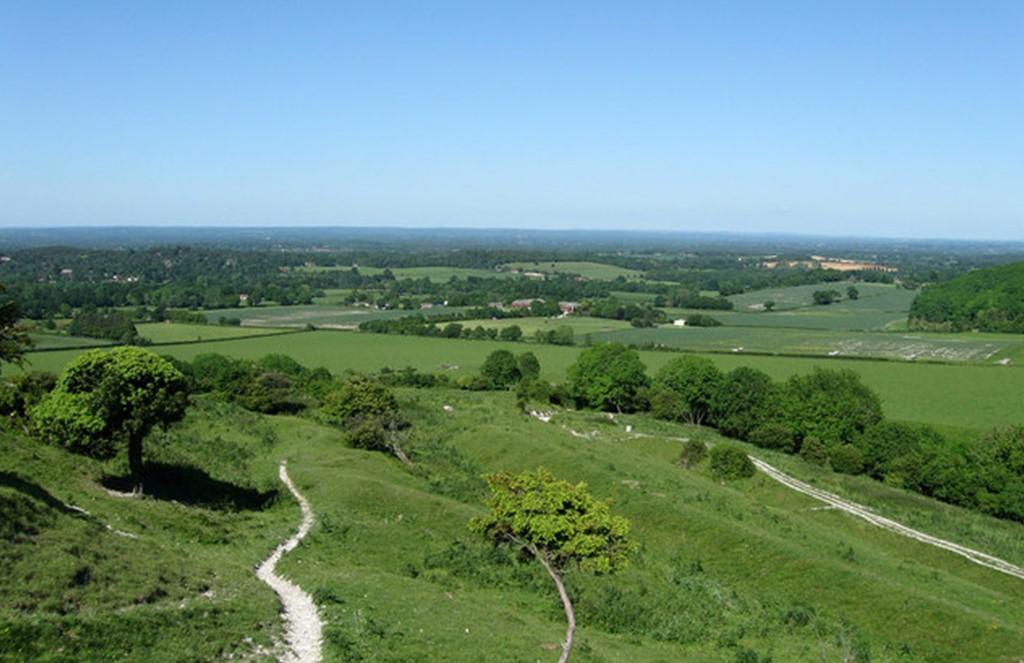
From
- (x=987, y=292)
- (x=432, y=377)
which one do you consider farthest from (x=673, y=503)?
(x=987, y=292)

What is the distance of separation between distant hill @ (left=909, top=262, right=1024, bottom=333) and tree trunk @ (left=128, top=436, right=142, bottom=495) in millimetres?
156715

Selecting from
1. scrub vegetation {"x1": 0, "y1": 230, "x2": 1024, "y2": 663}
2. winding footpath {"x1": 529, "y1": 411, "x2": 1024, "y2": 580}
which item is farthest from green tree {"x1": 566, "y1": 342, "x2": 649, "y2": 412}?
winding footpath {"x1": 529, "y1": 411, "x2": 1024, "y2": 580}

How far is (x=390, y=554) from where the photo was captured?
105 ft

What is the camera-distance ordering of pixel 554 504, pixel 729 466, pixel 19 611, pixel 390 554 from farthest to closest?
pixel 729 466 → pixel 390 554 → pixel 554 504 → pixel 19 611

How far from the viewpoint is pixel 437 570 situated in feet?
103

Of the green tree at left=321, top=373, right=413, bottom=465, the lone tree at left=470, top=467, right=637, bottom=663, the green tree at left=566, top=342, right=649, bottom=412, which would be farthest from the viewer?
the green tree at left=566, top=342, right=649, bottom=412

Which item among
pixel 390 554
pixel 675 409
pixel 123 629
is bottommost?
pixel 675 409

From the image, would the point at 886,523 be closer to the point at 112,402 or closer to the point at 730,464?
the point at 730,464

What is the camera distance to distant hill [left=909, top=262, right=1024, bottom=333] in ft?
513

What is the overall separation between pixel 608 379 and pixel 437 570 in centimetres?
6055

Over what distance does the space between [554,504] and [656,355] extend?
99.2 meters

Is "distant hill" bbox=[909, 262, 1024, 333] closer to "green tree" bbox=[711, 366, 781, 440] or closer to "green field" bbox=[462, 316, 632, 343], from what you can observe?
"green field" bbox=[462, 316, 632, 343]

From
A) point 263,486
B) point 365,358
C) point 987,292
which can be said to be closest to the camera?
point 263,486

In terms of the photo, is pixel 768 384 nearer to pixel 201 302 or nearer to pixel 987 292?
pixel 987 292
